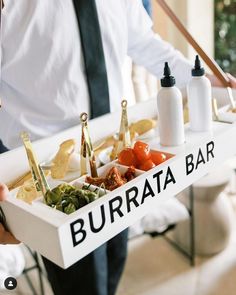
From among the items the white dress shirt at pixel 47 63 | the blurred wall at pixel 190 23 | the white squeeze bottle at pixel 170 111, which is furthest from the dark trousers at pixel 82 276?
the blurred wall at pixel 190 23

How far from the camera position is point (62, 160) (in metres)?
0.64

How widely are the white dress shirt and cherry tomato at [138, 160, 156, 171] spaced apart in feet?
0.78

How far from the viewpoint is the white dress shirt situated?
2.20 ft

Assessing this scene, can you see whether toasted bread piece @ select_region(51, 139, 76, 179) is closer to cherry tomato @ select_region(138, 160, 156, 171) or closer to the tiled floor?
cherry tomato @ select_region(138, 160, 156, 171)

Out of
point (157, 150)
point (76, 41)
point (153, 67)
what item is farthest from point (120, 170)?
point (153, 67)

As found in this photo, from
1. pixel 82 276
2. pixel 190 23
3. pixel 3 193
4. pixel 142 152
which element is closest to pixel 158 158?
pixel 142 152

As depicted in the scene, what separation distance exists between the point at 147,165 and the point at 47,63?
0.93 ft

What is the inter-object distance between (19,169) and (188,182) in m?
0.29

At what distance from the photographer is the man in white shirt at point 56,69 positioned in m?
0.68

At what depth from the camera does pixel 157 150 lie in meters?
0.64

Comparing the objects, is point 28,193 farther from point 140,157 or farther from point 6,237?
point 140,157

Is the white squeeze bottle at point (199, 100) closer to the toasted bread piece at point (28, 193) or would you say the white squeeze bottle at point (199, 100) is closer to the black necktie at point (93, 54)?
the black necktie at point (93, 54)

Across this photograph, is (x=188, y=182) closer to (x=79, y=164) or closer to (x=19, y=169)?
(x=79, y=164)

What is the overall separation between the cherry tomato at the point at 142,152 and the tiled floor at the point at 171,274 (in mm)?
761
